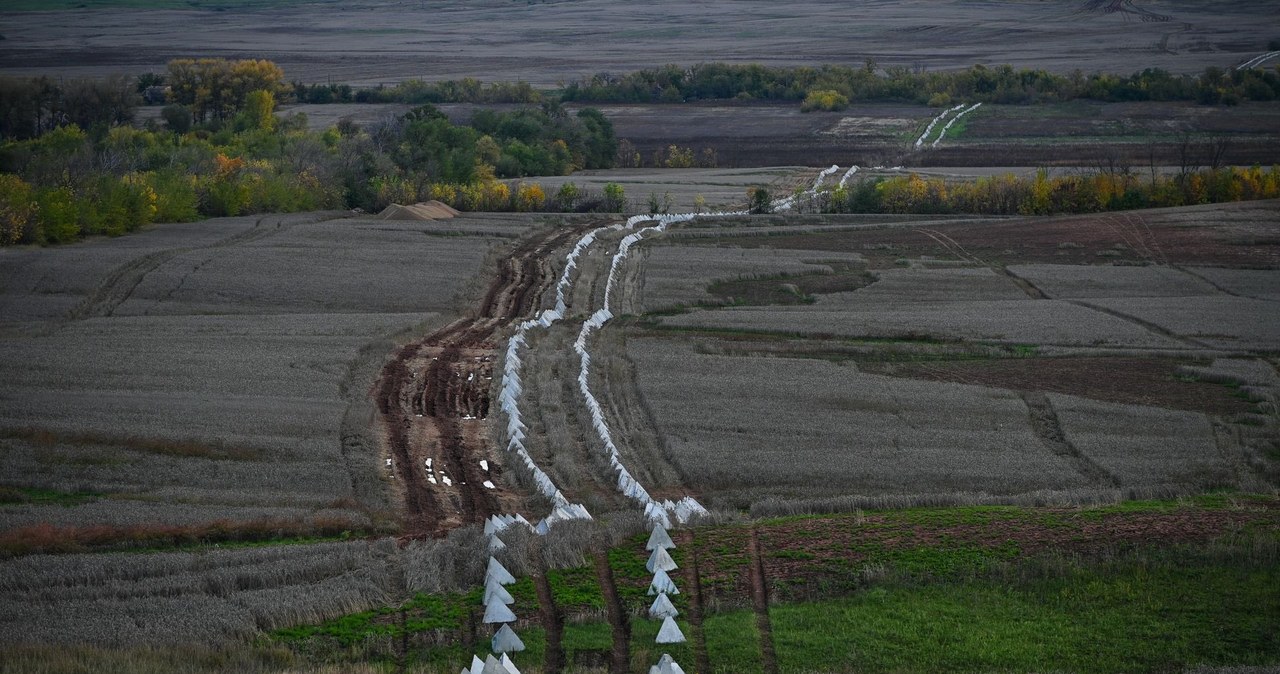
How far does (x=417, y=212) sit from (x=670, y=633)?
162 feet

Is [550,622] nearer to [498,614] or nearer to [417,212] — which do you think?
[498,614]

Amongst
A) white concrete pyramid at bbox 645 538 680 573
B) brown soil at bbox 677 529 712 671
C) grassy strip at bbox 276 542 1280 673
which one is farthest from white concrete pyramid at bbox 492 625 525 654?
white concrete pyramid at bbox 645 538 680 573

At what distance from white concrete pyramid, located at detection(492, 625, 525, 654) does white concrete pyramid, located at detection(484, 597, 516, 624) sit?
799 mm

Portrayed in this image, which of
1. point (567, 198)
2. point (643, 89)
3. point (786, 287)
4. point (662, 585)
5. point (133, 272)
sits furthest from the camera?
point (643, 89)

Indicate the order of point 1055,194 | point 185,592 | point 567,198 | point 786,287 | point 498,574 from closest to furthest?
point 185,592 → point 498,574 → point 786,287 → point 1055,194 → point 567,198

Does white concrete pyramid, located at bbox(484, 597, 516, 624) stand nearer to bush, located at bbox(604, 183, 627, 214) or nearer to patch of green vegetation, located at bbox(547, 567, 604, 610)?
patch of green vegetation, located at bbox(547, 567, 604, 610)

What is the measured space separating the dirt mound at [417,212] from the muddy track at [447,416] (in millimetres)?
16631

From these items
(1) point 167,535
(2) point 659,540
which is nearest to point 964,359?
(2) point 659,540

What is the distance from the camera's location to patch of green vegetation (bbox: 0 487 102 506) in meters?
25.9

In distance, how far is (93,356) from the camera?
36.9 metres

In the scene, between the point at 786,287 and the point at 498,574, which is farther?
the point at 786,287

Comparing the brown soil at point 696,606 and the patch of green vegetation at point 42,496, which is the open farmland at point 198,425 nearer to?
the patch of green vegetation at point 42,496

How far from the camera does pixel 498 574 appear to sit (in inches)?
858

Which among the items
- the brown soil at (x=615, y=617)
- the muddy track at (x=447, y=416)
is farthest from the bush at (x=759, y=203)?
the brown soil at (x=615, y=617)
